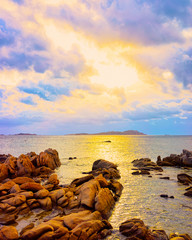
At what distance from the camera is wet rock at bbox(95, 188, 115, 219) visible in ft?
45.2

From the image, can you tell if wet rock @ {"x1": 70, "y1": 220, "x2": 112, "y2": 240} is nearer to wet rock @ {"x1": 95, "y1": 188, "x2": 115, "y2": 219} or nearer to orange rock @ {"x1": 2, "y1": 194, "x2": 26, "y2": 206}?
wet rock @ {"x1": 95, "y1": 188, "x2": 115, "y2": 219}

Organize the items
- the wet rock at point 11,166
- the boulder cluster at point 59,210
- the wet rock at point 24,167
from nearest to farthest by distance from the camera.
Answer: the boulder cluster at point 59,210
the wet rock at point 11,166
the wet rock at point 24,167

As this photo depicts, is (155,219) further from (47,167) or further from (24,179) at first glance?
(47,167)

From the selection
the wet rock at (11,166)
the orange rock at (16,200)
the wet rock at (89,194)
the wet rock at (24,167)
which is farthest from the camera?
the wet rock at (24,167)

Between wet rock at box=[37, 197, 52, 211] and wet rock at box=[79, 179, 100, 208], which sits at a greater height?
wet rock at box=[79, 179, 100, 208]

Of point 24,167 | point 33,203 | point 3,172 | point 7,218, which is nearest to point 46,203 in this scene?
point 33,203

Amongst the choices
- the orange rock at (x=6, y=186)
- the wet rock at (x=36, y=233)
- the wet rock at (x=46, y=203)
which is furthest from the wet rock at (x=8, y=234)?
the orange rock at (x=6, y=186)

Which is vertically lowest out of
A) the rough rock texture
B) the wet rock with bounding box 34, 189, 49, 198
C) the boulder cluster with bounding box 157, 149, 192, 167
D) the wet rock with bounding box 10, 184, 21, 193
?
the boulder cluster with bounding box 157, 149, 192, 167

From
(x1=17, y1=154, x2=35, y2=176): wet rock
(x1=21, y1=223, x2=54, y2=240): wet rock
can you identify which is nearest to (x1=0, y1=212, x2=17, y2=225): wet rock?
(x1=21, y1=223, x2=54, y2=240): wet rock

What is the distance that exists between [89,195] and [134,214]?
4183 millimetres

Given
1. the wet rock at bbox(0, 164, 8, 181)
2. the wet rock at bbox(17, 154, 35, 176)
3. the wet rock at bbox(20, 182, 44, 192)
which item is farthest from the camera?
the wet rock at bbox(17, 154, 35, 176)

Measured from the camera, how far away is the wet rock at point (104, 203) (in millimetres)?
13773

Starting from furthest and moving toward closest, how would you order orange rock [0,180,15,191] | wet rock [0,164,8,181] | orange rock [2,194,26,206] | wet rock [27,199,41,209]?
wet rock [0,164,8,181], orange rock [0,180,15,191], wet rock [27,199,41,209], orange rock [2,194,26,206]

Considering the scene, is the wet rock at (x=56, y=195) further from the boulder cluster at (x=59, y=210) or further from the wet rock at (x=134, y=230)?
the wet rock at (x=134, y=230)
